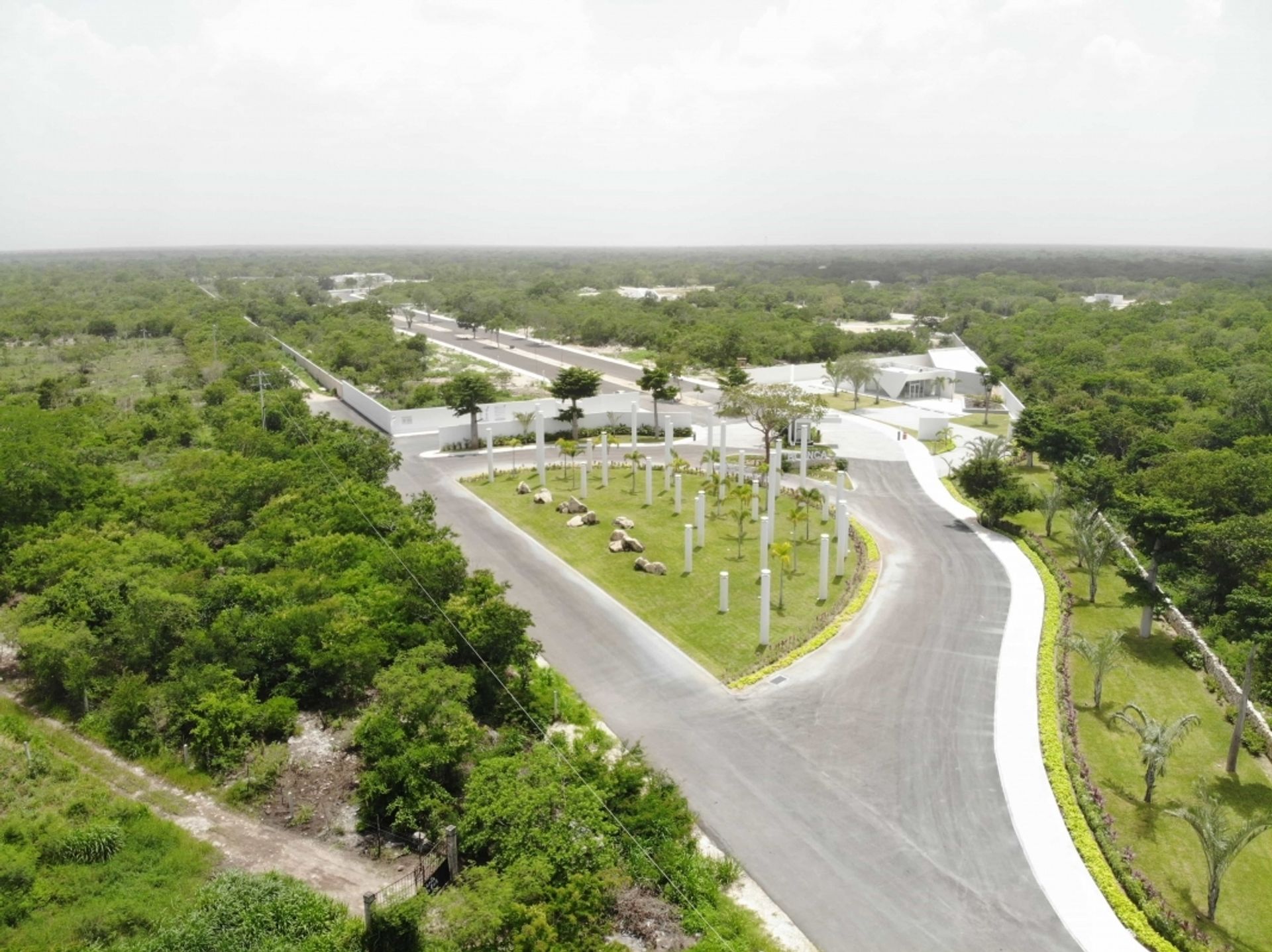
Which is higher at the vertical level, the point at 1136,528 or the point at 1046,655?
the point at 1136,528

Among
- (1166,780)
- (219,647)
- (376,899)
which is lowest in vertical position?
(1166,780)

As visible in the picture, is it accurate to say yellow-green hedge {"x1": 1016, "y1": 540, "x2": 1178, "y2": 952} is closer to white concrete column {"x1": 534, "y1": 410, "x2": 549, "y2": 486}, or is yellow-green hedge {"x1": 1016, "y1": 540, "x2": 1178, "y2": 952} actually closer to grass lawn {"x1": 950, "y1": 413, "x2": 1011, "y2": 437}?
white concrete column {"x1": 534, "y1": 410, "x2": 549, "y2": 486}

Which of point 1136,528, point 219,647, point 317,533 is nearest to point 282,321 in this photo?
point 317,533

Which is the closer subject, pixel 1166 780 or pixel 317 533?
pixel 1166 780

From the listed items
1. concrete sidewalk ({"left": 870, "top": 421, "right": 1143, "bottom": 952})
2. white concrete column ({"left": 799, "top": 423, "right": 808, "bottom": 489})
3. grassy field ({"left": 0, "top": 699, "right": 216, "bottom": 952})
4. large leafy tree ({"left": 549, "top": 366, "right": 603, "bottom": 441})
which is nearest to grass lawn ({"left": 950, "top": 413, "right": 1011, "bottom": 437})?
white concrete column ({"left": 799, "top": 423, "right": 808, "bottom": 489})

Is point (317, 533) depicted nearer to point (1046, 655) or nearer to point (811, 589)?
point (811, 589)

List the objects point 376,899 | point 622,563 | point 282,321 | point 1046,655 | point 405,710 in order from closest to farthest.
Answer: point 376,899
point 405,710
point 1046,655
point 622,563
point 282,321

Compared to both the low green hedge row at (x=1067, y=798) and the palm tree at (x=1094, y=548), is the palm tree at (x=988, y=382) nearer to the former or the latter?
the palm tree at (x=1094, y=548)
